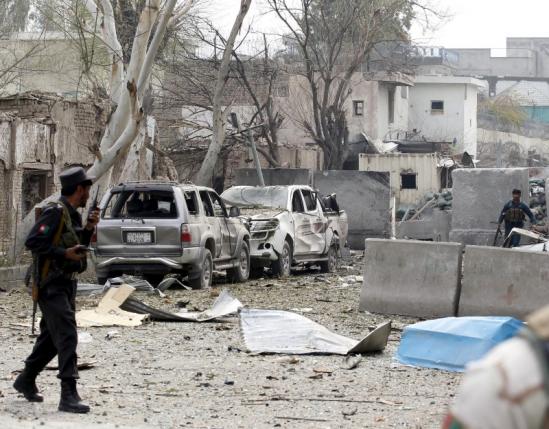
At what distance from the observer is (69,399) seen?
8.22 meters

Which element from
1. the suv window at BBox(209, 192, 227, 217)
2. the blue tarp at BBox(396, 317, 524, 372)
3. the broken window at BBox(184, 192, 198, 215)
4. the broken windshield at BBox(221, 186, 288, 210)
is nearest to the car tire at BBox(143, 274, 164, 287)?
the broken window at BBox(184, 192, 198, 215)

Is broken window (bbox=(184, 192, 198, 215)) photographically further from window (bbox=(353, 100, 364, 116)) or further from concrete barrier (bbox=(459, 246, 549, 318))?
window (bbox=(353, 100, 364, 116))

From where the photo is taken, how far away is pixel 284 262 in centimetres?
2269

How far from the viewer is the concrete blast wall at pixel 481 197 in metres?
27.8

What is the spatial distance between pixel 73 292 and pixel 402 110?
56.6 m

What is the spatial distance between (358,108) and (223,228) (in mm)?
38975

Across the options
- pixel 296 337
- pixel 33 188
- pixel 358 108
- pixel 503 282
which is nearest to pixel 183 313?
pixel 296 337

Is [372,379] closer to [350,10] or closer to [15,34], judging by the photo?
[350,10]

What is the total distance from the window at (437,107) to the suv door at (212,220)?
47756 mm

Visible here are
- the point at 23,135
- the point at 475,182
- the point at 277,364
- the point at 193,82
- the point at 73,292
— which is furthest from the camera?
the point at 193,82

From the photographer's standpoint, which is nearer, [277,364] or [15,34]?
[277,364]

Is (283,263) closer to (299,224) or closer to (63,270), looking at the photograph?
(299,224)

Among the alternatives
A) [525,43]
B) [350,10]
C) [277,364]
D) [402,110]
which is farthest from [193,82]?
[525,43]

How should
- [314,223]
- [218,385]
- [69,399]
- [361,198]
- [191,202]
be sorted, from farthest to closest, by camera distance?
[361,198], [314,223], [191,202], [218,385], [69,399]
